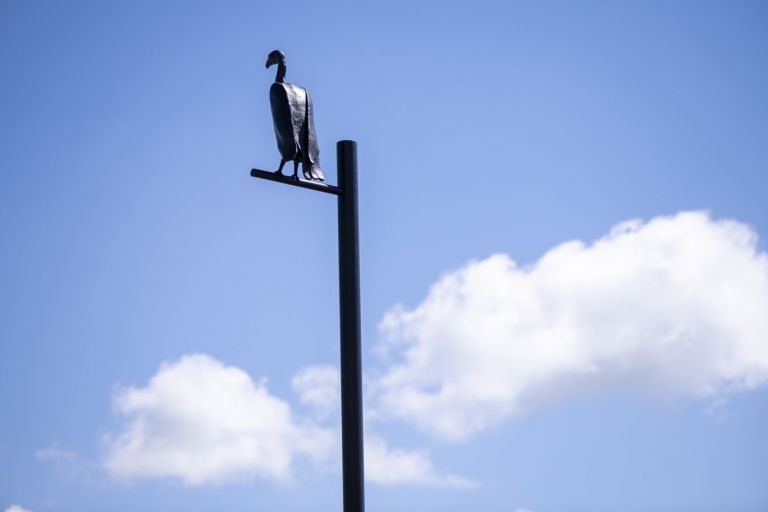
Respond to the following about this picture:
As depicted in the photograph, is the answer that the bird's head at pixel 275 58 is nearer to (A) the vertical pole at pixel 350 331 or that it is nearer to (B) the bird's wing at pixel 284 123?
(B) the bird's wing at pixel 284 123

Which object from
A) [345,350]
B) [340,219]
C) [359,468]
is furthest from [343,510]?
[340,219]

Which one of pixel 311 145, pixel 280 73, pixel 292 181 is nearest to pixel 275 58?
pixel 280 73

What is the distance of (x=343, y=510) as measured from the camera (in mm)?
6781

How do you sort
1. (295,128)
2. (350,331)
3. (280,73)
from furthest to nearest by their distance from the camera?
(280,73), (295,128), (350,331)

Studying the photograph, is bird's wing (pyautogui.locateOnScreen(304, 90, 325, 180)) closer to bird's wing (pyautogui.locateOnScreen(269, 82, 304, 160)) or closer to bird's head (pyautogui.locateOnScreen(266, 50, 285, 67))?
bird's wing (pyautogui.locateOnScreen(269, 82, 304, 160))

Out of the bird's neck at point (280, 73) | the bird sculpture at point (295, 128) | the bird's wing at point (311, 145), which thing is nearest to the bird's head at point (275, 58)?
the bird's neck at point (280, 73)

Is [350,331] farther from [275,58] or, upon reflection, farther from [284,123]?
[275,58]

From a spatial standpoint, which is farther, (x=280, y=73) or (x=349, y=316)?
(x=280, y=73)

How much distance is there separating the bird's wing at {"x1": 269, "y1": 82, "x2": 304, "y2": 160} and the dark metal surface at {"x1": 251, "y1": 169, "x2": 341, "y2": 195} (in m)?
0.14

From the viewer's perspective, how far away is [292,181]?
7117 millimetres

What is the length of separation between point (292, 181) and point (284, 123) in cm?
38

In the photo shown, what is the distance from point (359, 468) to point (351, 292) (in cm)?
107

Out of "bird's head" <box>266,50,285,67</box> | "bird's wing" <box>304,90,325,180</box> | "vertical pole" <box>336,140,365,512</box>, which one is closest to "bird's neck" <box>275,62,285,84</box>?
"bird's head" <box>266,50,285,67</box>

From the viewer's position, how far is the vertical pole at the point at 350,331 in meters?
6.79
